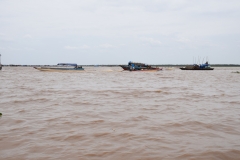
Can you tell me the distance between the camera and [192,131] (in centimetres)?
534

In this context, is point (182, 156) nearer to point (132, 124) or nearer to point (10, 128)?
point (132, 124)

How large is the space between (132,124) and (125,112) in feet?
5.08

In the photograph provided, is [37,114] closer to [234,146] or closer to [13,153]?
[13,153]

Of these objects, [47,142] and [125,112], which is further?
[125,112]

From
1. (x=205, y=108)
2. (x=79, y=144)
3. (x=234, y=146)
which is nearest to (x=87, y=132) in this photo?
(x=79, y=144)

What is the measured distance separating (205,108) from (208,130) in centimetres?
303

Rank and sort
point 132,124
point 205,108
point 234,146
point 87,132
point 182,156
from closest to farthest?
point 182,156
point 234,146
point 87,132
point 132,124
point 205,108

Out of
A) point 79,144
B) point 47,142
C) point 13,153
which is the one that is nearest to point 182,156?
point 79,144

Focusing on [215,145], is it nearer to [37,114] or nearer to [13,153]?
[13,153]

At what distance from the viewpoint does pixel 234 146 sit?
4312 mm

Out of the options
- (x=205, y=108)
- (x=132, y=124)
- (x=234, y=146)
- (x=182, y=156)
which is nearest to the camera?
(x=182, y=156)

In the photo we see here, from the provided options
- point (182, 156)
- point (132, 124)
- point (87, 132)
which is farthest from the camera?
point (132, 124)

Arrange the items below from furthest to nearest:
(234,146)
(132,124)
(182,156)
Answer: (132,124)
(234,146)
(182,156)

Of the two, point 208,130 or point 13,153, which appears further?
point 208,130
